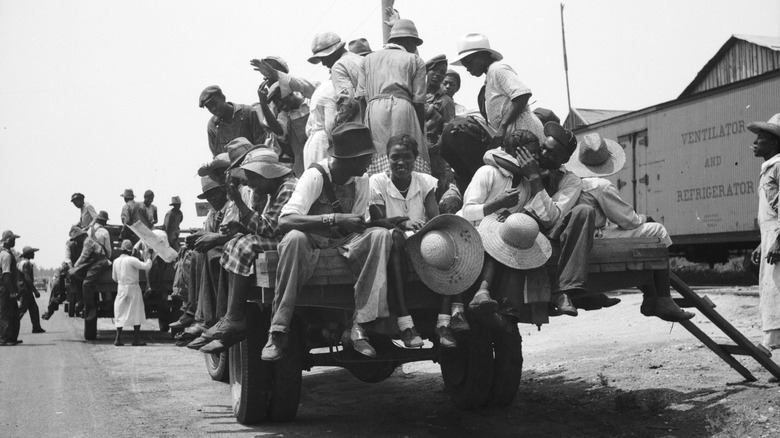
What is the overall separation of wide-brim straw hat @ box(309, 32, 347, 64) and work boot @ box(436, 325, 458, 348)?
12.3 feet

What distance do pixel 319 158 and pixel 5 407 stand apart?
369 cm

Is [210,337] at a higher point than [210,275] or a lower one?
lower

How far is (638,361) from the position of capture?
8.12 meters

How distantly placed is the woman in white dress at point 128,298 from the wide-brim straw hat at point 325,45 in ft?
24.9

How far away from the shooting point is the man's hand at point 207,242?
6547mm

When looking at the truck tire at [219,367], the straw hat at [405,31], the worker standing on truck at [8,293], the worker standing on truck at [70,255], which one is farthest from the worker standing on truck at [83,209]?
the straw hat at [405,31]

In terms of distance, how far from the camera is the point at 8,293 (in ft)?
50.9

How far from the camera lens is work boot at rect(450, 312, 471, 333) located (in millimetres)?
5125

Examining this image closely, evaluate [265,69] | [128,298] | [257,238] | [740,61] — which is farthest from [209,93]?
[740,61]

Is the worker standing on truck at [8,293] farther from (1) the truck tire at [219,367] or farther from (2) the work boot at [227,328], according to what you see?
(2) the work boot at [227,328]

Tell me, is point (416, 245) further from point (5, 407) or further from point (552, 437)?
point (5, 407)

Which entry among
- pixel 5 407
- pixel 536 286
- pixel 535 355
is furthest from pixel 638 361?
pixel 5 407

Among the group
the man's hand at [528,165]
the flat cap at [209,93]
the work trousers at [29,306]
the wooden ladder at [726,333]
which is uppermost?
the flat cap at [209,93]

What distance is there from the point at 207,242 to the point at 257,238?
0.88m
